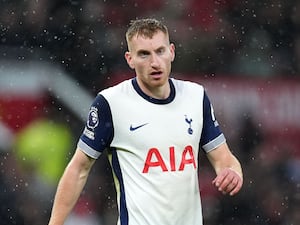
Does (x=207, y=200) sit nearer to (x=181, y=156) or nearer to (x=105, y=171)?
(x=105, y=171)

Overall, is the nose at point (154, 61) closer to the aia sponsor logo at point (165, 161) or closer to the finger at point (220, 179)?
the aia sponsor logo at point (165, 161)

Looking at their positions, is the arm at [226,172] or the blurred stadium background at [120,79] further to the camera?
the blurred stadium background at [120,79]

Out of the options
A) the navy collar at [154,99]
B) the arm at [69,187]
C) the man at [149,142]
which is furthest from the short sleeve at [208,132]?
the arm at [69,187]

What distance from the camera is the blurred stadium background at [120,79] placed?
711 cm

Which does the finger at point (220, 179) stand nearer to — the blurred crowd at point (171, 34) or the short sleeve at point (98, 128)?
the short sleeve at point (98, 128)

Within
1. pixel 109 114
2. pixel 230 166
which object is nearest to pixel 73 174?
pixel 109 114

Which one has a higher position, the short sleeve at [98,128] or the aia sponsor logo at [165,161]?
the short sleeve at [98,128]

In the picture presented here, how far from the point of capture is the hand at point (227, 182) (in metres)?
4.43

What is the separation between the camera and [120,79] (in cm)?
715

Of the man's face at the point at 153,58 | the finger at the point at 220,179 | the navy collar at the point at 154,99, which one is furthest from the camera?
the navy collar at the point at 154,99

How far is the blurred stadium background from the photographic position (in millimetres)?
7113

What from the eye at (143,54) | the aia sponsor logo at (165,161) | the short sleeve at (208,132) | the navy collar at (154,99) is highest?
the eye at (143,54)

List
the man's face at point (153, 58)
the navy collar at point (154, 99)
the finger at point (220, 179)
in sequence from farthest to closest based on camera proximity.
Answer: the navy collar at point (154, 99), the man's face at point (153, 58), the finger at point (220, 179)

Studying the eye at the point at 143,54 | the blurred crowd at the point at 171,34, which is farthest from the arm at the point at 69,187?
the blurred crowd at the point at 171,34
